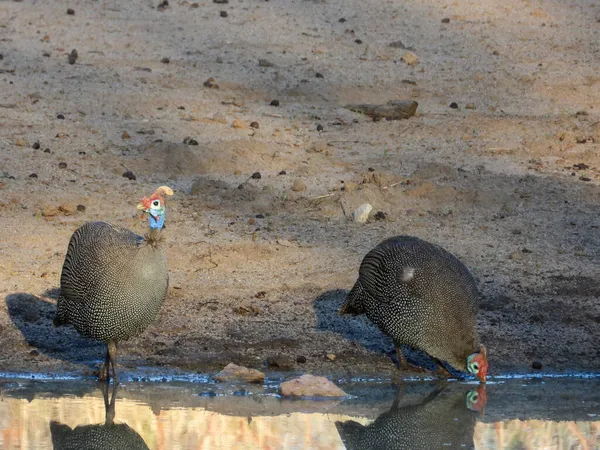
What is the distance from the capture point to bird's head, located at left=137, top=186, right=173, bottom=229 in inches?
240

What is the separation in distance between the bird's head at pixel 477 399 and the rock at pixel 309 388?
67 centimetres

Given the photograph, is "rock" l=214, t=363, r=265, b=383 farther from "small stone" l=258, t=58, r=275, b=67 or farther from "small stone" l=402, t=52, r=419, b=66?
"small stone" l=402, t=52, r=419, b=66

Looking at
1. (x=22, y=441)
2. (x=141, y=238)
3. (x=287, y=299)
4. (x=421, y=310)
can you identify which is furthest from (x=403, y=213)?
(x=22, y=441)

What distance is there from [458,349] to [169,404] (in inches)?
61.7

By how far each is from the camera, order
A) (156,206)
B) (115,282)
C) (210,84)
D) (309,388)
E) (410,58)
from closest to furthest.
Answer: (156,206)
(115,282)
(309,388)
(210,84)
(410,58)

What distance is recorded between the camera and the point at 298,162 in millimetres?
10258

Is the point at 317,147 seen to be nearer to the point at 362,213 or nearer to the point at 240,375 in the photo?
→ the point at 362,213

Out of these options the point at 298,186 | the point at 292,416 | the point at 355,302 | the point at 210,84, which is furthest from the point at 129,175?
the point at 292,416

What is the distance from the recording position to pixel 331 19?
45.0 ft

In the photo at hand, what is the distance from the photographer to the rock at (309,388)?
21.6 ft

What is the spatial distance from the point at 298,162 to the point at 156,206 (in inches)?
164

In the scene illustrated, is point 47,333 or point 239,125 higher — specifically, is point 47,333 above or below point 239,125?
below

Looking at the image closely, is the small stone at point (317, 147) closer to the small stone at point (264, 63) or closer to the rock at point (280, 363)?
the small stone at point (264, 63)

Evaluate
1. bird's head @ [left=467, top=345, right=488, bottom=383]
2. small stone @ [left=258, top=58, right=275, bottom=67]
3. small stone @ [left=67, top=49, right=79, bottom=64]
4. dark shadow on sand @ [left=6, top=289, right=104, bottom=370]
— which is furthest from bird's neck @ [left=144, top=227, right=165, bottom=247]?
small stone @ [left=258, top=58, right=275, bottom=67]
